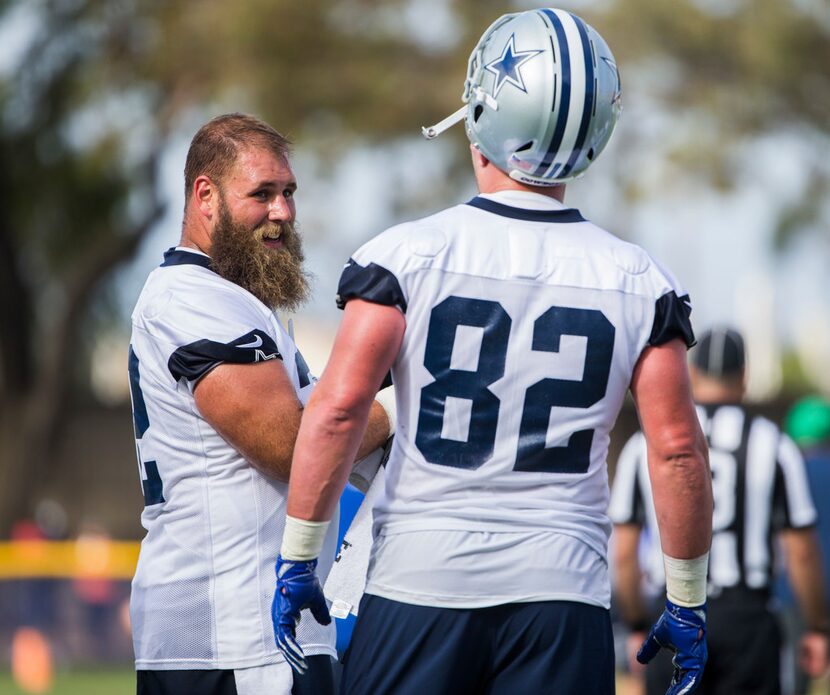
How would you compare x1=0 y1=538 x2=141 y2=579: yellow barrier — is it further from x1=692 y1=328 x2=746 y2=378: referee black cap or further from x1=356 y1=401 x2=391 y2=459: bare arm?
x1=356 y1=401 x2=391 y2=459: bare arm

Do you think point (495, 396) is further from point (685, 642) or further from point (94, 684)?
point (94, 684)

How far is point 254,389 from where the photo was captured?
321 cm

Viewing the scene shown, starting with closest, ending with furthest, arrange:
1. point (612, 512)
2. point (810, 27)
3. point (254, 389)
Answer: point (254, 389) → point (612, 512) → point (810, 27)

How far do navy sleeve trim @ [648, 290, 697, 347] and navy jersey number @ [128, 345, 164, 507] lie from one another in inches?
49.4

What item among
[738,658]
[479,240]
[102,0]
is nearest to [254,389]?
[479,240]

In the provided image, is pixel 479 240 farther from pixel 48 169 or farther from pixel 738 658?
pixel 48 169

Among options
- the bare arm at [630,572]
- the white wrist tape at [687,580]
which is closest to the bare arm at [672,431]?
the white wrist tape at [687,580]

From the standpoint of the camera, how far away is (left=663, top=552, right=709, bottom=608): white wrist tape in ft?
9.88

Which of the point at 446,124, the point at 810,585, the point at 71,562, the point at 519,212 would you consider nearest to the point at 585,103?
the point at 519,212

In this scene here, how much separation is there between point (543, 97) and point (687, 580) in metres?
1.06

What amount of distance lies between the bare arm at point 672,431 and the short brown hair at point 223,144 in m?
1.25

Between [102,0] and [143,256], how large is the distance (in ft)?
11.7

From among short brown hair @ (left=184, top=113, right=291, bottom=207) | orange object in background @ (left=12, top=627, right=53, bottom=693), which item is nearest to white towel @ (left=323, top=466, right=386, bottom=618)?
short brown hair @ (left=184, top=113, right=291, bottom=207)

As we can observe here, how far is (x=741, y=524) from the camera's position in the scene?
549 cm
